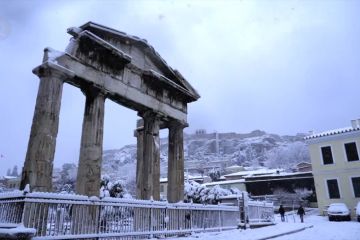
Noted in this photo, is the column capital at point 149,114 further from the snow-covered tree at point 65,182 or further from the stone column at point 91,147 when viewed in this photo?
the snow-covered tree at point 65,182

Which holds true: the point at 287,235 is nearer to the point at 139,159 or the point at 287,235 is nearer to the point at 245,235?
the point at 245,235

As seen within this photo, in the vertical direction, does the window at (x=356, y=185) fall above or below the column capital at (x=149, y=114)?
below

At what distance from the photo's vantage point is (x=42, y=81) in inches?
399

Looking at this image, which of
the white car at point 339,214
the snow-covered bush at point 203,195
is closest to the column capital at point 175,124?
the snow-covered bush at point 203,195

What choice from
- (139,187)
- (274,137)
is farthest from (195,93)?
(274,137)

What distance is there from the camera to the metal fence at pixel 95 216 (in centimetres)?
721

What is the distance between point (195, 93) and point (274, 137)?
401ft

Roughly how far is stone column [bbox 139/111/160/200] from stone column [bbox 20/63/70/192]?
5.09 m

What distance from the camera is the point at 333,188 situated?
88.0 ft

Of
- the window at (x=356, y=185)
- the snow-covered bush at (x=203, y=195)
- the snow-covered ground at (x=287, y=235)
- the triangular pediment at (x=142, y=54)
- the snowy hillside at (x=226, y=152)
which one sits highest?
the snowy hillside at (x=226, y=152)

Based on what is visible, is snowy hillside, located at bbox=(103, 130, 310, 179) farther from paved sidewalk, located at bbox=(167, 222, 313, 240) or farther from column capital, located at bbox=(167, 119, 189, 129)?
paved sidewalk, located at bbox=(167, 222, 313, 240)

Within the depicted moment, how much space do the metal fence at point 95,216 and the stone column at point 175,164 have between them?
2213mm

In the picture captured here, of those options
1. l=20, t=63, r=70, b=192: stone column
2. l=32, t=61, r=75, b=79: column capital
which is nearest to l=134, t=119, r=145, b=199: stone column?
l=20, t=63, r=70, b=192: stone column

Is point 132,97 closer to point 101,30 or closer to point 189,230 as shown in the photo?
point 101,30
